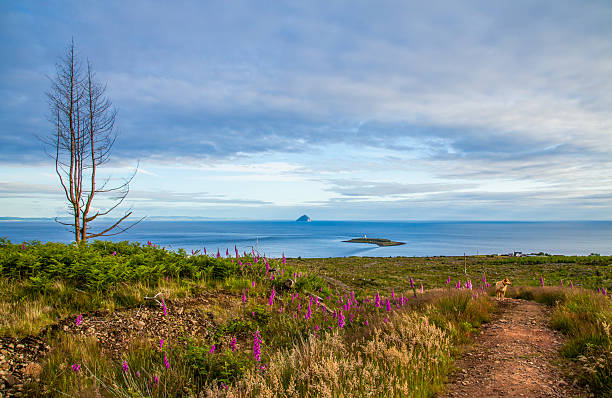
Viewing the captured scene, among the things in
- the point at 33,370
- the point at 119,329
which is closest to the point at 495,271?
the point at 119,329

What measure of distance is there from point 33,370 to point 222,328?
2769 millimetres

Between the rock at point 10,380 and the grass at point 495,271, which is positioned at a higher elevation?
the rock at point 10,380

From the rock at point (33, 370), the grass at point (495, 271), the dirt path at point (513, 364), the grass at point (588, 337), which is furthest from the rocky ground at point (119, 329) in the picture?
the grass at point (495, 271)

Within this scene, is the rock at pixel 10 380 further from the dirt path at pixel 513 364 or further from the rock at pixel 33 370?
the dirt path at pixel 513 364

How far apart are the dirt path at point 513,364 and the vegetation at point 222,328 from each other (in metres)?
0.25

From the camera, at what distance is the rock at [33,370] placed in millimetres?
4133

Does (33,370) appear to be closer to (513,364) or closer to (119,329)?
(119,329)

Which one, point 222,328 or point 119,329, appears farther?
point 222,328

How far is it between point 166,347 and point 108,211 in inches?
311

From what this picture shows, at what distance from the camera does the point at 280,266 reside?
10602mm

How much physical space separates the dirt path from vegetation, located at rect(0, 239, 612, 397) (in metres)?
0.25

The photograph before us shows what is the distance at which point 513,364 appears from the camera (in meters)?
4.60

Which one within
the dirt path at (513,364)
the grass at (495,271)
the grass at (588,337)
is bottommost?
the grass at (495,271)

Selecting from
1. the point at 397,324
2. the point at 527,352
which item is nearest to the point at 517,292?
the point at 527,352
